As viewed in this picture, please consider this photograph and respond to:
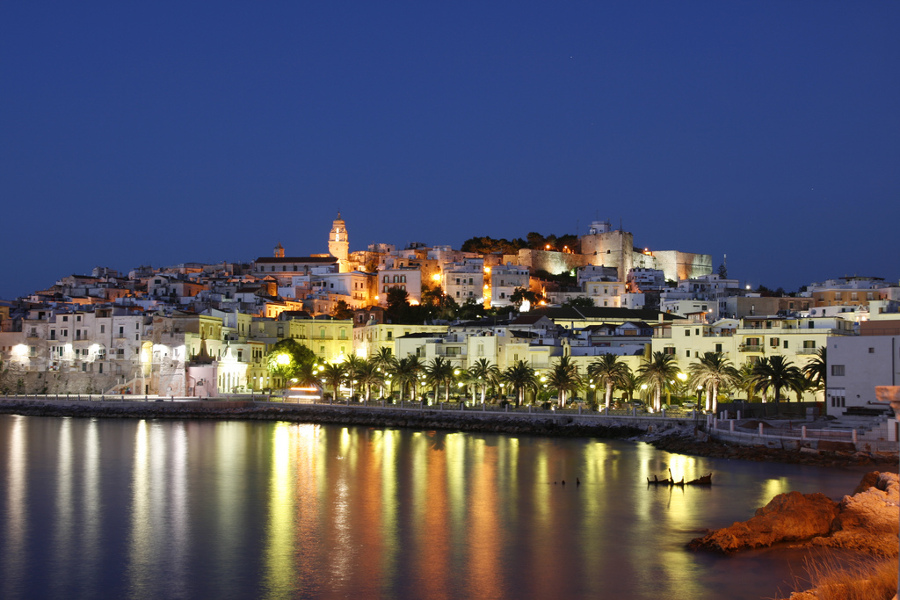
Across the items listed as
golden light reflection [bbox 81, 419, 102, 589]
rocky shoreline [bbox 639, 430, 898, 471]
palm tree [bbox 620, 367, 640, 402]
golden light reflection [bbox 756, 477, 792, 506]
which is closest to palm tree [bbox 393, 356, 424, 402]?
palm tree [bbox 620, 367, 640, 402]

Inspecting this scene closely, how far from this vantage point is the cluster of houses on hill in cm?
4666

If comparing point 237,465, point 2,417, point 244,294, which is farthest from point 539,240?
point 237,465

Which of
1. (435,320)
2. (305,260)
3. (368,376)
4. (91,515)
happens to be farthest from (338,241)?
(91,515)

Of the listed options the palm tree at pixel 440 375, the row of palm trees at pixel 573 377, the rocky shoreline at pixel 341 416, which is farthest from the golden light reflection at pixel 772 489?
the palm tree at pixel 440 375

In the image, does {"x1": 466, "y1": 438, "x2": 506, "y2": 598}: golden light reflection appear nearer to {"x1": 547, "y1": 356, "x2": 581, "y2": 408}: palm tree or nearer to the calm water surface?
the calm water surface

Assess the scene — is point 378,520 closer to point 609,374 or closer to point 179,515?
point 179,515

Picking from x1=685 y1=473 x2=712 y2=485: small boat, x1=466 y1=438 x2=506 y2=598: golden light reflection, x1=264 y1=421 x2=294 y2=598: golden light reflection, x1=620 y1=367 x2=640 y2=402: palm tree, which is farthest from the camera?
x1=620 y1=367 x2=640 y2=402: palm tree

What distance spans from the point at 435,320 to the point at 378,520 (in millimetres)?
47337

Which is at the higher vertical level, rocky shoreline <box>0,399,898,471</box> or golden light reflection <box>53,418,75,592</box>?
rocky shoreline <box>0,399,898,471</box>

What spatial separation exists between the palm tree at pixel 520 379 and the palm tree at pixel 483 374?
131 centimetres

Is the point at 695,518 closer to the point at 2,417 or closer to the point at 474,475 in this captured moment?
the point at 474,475

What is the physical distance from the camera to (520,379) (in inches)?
1859

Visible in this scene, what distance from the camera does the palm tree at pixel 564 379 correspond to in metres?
45.6

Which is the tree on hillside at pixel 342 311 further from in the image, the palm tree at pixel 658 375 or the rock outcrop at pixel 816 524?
the rock outcrop at pixel 816 524
